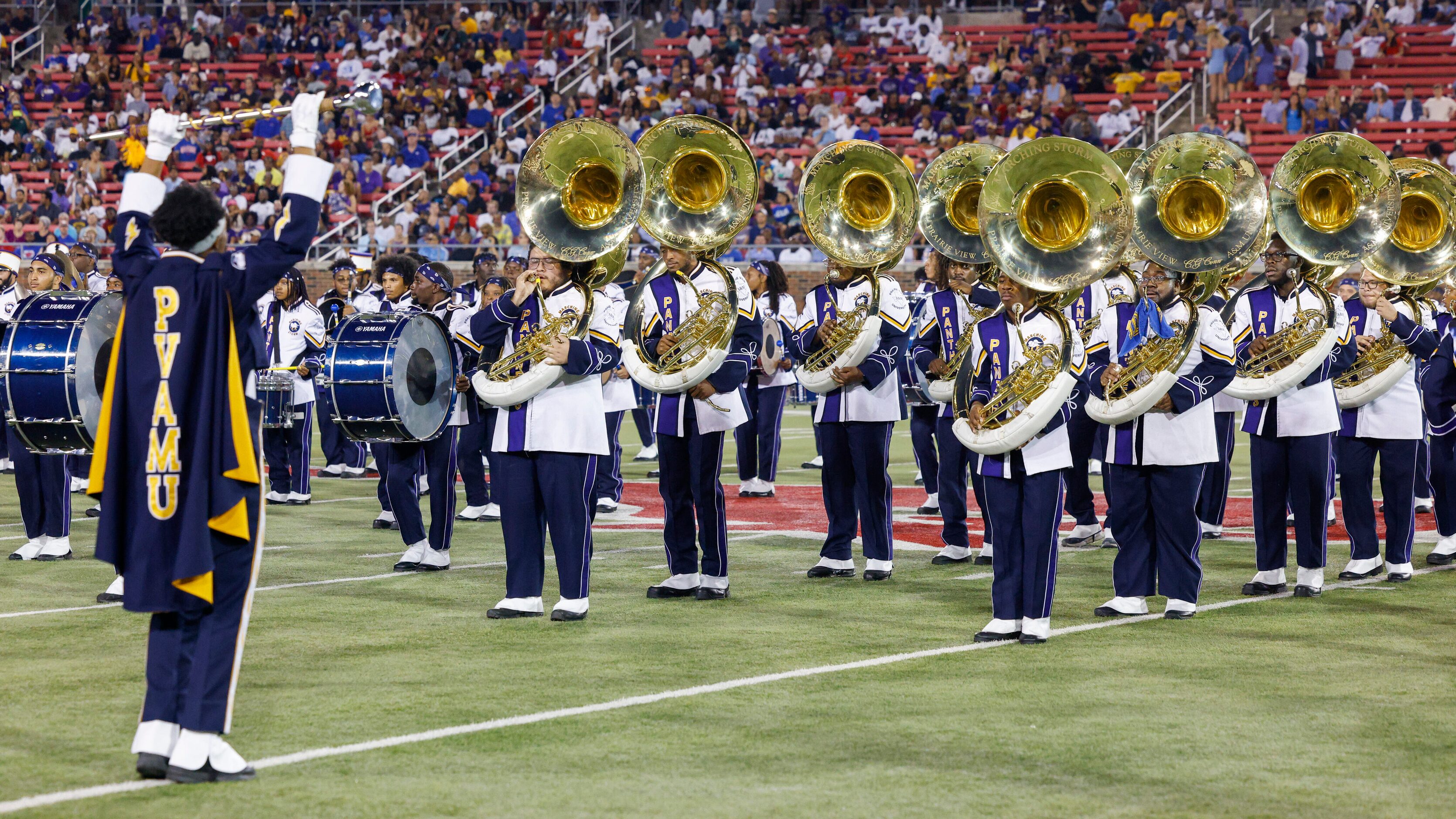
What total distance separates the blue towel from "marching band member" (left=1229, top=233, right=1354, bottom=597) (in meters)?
0.83

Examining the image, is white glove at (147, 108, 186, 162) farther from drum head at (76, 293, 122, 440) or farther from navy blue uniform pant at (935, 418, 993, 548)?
navy blue uniform pant at (935, 418, 993, 548)

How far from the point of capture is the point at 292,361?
12789 mm

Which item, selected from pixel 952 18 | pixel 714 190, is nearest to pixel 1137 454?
pixel 714 190

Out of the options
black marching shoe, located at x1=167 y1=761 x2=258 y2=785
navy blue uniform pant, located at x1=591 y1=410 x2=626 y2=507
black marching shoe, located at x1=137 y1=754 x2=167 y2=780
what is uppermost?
navy blue uniform pant, located at x1=591 y1=410 x2=626 y2=507

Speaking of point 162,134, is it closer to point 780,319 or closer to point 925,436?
point 780,319

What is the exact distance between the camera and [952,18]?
2991cm

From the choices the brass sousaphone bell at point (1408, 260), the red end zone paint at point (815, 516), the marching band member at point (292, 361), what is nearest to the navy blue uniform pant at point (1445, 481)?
the red end zone paint at point (815, 516)

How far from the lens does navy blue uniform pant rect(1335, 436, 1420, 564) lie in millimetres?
9242

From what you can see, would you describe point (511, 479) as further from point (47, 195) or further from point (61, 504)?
point (47, 195)

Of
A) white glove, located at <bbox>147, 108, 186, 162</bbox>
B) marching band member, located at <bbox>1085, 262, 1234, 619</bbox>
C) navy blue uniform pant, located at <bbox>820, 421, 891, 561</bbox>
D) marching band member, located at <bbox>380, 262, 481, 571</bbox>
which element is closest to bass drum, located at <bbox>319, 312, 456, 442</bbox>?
marching band member, located at <bbox>380, 262, 481, 571</bbox>

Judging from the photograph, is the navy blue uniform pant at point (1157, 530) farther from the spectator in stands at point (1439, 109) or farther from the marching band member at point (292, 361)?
the spectator in stands at point (1439, 109)

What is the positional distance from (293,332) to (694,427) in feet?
17.5

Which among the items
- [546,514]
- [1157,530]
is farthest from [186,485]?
[1157,530]

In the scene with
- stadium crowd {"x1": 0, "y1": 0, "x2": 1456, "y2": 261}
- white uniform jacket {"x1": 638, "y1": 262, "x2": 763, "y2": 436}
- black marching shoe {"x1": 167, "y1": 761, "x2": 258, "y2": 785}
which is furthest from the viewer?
Result: stadium crowd {"x1": 0, "y1": 0, "x2": 1456, "y2": 261}
